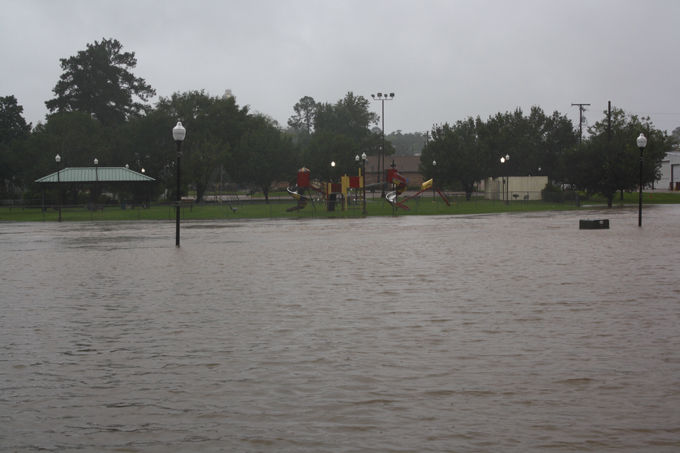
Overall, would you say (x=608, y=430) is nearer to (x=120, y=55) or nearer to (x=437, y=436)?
(x=437, y=436)

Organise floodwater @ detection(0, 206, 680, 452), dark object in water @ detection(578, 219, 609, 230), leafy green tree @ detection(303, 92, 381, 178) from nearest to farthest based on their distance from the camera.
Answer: floodwater @ detection(0, 206, 680, 452) → dark object in water @ detection(578, 219, 609, 230) → leafy green tree @ detection(303, 92, 381, 178)

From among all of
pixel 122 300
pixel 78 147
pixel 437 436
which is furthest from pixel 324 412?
pixel 78 147

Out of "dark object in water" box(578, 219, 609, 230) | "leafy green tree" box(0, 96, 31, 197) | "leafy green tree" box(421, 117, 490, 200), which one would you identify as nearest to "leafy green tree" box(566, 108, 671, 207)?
"leafy green tree" box(421, 117, 490, 200)

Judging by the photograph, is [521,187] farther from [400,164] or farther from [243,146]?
[400,164]

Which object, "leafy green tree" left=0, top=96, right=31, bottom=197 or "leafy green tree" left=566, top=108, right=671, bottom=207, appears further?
"leafy green tree" left=0, top=96, right=31, bottom=197

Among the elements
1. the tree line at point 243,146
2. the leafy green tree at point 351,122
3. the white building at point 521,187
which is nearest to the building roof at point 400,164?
the leafy green tree at point 351,122

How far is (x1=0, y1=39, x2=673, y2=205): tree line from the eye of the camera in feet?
244

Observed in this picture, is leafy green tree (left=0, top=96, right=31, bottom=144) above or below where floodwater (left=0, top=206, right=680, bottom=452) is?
above

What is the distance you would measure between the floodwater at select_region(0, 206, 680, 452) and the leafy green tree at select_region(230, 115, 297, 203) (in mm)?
71932

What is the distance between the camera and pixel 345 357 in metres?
8.52

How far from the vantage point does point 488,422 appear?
19.9 feet

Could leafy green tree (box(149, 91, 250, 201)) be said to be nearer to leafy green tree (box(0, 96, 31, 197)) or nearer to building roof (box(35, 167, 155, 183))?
building roof (box(35, 167, 155, 183))

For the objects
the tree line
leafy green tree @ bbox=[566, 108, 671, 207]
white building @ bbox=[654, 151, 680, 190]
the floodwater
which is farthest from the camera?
white building @ bbox=[654, 151, 680, 190]

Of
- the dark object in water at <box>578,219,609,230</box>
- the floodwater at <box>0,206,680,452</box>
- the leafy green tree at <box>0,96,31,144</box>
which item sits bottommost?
the floodwater at <box>0,206,680,452</box>
